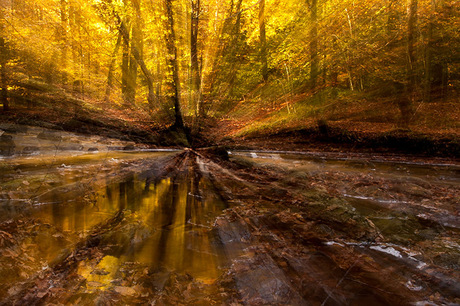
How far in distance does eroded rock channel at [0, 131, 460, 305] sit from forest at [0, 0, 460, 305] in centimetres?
2

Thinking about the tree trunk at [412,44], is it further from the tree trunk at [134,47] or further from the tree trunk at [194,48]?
the tree trunk at [134,47]

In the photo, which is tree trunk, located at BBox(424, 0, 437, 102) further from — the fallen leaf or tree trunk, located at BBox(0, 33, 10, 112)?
tree trunk, located at BBox(0, 33, 10, 112)

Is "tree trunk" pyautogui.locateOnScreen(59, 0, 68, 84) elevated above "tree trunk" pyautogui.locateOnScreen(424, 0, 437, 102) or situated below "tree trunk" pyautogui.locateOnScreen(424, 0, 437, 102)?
above

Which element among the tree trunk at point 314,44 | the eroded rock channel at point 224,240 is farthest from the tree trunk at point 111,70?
the tree trunk at point 314,44

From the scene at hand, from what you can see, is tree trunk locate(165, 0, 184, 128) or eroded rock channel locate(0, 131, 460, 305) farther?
tree trunk locate(165, 0, 184, 128)

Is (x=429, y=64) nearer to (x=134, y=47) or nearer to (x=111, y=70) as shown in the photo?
(x=134, y=47)

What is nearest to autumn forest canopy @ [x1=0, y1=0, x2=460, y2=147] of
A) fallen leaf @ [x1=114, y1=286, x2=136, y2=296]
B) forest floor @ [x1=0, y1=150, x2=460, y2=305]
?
forest floor @ [x1=0, y1=150, x2=460, y2=305]

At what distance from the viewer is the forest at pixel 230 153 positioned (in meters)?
2.35

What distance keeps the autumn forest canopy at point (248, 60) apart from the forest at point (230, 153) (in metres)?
0.08

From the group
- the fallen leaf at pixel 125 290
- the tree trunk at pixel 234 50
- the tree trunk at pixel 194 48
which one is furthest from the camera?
the tree trunk at pixel 234 50

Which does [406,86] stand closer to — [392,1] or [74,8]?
[392,1]

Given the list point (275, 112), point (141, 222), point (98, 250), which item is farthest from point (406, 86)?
point (98, 250)

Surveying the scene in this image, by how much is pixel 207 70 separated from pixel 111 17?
640 centimetres

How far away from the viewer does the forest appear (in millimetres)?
2350
